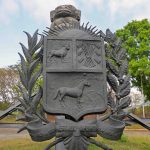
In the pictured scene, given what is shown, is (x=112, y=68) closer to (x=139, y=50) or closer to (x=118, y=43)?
(x=118, y=43)

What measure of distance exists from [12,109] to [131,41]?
21781mm

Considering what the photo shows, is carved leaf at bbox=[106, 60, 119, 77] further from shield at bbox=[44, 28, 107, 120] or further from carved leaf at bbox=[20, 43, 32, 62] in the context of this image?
carved leaf at bbox=[20, 43, 32, 62]

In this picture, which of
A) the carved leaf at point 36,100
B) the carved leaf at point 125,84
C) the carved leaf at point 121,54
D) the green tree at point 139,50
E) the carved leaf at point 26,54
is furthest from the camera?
the green tree at point 139,50

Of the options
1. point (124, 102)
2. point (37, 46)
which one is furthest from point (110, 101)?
point (37, 46)

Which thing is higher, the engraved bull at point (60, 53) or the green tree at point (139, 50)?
the green tree at point (139, 50)

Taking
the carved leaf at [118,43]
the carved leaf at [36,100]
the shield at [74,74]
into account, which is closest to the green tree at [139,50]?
the carved leaf at [118,43]

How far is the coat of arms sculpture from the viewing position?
3.83m

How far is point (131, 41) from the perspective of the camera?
26.0 metres

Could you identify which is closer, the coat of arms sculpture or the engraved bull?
the coat of arms sculpture

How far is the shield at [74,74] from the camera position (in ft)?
12.7

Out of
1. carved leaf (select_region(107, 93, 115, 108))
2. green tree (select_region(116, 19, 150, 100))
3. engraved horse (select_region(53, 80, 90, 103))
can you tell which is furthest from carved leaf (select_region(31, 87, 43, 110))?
green tree (select_region(116, 19, 150, 100))

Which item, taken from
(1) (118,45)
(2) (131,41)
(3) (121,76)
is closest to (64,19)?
(1) (118,45)

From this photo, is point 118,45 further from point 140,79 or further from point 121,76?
point 140,79

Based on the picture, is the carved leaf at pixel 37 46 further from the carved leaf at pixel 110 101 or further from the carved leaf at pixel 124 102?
the carved leaf at pixel 124 102
